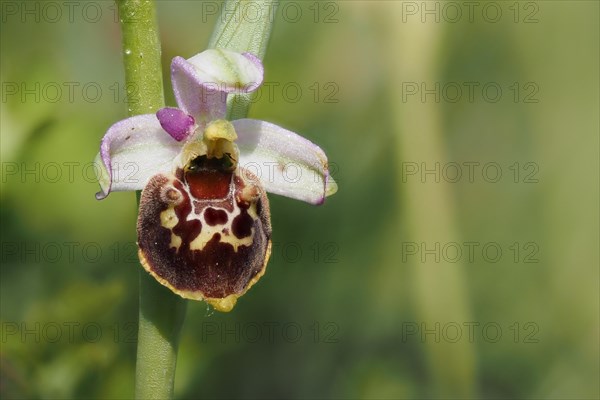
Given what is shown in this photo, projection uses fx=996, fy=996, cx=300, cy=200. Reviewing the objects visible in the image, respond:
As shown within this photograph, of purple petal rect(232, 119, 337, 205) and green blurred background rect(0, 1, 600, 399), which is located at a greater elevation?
purple petal rect(232, 119, 337, 205)

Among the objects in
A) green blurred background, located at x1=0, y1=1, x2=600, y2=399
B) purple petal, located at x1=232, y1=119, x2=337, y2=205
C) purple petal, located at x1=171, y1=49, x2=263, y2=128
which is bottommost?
green blurred background, located at x1=0, y1=1, x2=600, y2=399

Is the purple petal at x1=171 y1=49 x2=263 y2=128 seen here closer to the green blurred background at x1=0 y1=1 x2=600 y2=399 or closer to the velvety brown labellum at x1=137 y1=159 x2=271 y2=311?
the velvety brown labellum at x1=137 y1=159 x2=271 y2=311

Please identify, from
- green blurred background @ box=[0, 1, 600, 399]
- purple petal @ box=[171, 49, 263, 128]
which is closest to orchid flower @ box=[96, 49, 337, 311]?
purple petal @ box=[171, 49, 263, 128]

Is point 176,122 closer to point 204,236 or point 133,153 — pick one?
point 133,153

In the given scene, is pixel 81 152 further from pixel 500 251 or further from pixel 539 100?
pixel 539 100

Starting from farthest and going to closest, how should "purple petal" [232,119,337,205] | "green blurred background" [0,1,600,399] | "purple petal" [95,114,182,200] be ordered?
1. "green blurred background" [0,1,600,399]
2. "purple petal" [232,119,337,205]
3. "purple petal" [95,114,182,200]

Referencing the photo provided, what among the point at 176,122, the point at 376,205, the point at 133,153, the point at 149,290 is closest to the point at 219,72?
the point at 176,122

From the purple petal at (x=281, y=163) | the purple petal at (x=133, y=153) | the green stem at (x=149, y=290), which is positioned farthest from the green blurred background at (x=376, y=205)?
the purple petal at (x=281, y=163)
